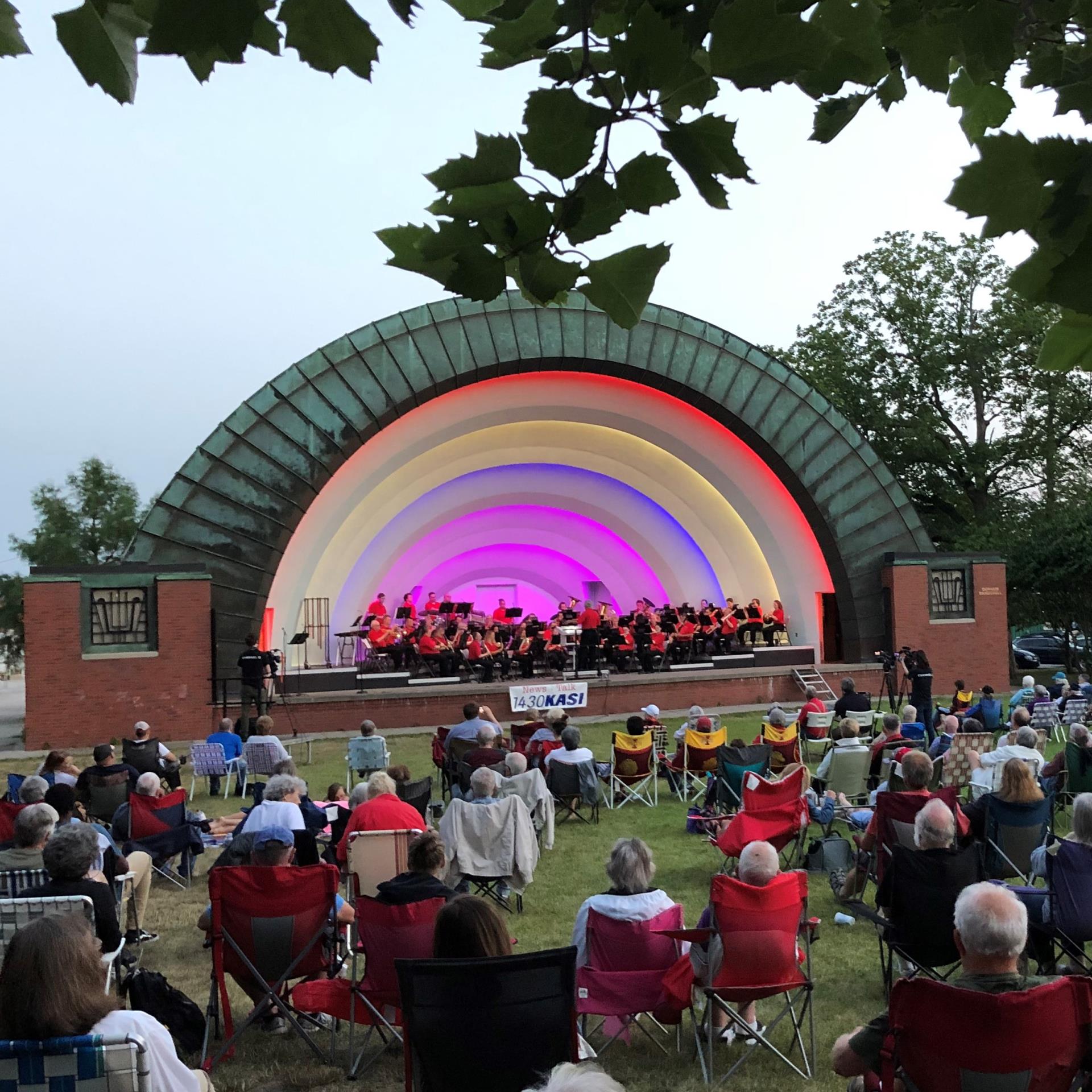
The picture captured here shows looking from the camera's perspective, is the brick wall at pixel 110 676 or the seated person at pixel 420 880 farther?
the brick wall at pixel 110 676

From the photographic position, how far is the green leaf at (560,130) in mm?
1667

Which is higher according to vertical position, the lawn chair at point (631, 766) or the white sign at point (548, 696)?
the white sign at point (548, 696)

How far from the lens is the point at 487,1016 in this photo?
13.2 feet

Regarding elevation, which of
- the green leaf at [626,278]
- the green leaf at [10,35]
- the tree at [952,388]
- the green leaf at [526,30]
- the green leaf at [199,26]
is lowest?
the green leaf at [626,278]

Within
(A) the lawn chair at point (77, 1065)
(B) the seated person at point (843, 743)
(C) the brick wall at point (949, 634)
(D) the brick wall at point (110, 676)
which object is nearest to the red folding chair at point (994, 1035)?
(A) the lawn chair at point (77, 1065)

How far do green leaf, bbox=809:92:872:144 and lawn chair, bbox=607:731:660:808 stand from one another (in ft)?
34.5

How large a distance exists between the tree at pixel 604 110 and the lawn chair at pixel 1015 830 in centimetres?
617

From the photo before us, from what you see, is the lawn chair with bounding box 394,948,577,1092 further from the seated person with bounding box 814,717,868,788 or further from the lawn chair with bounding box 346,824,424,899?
the seated person with bounding box 814,717,868,788

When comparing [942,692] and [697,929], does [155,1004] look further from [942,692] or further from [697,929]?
[942,692]

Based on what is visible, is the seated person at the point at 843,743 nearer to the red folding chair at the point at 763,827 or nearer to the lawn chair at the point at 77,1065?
the red folding chair at the point at 763,827

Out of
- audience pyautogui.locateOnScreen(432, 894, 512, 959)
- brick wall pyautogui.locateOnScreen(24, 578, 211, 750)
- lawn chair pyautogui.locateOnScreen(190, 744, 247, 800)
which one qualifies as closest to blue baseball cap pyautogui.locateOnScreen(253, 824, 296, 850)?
audience pyautogui.locateOnScreen(432, 894, 512, 959)

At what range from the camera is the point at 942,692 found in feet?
80.1

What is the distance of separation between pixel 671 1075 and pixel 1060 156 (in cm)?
479

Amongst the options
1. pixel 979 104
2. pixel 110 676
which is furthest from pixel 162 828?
pixel 110 676
